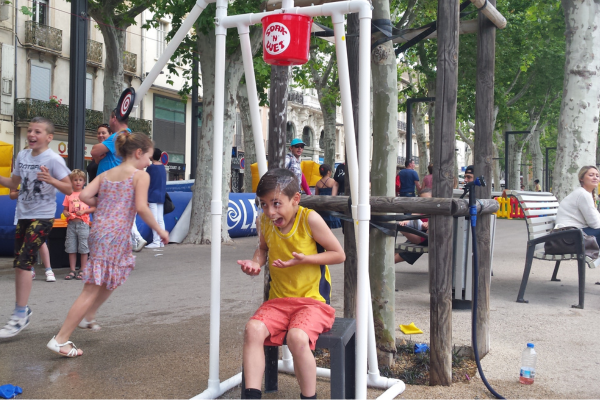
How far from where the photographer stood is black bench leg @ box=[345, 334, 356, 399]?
3.23 m

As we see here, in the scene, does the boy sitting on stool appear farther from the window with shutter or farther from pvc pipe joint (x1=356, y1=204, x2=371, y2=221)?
the window with shutter

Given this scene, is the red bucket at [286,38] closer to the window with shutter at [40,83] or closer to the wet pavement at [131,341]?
the wet pavement at [131,341]

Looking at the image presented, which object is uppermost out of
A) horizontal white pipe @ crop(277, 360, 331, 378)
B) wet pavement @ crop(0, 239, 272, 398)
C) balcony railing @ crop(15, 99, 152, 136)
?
balcony railing @ crop(15, 99, 152, 136)

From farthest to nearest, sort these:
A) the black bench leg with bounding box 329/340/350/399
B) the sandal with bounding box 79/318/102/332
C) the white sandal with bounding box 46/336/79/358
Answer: the sandal with bounding box 79/318/102/332
the white sandal with bounding box 46/336/79/358
the black bench leg with bounding box 329/340/350/399

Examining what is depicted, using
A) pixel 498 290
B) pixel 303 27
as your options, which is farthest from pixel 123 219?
pixel 498 290

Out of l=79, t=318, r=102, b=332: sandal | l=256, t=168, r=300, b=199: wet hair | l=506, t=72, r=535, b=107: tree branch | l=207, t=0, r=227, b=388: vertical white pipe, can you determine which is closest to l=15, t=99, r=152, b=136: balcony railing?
l=506, t=72, r=535, b=107: tree branch

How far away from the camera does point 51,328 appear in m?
5.23

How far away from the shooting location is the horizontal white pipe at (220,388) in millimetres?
3325

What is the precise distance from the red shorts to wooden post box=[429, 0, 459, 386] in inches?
33.3

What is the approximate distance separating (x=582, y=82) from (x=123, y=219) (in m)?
10.5

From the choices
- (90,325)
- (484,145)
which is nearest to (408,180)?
(484,145)

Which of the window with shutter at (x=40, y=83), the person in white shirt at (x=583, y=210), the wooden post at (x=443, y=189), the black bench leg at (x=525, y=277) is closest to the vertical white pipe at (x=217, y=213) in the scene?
the wooden post at (x=443, y=189)

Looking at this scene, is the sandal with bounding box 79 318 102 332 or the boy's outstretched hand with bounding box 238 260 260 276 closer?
the boy's outstretched hand with bounding box 238 260 260 276

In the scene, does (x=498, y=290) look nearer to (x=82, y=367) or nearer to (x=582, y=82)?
(x=82, y=367)
